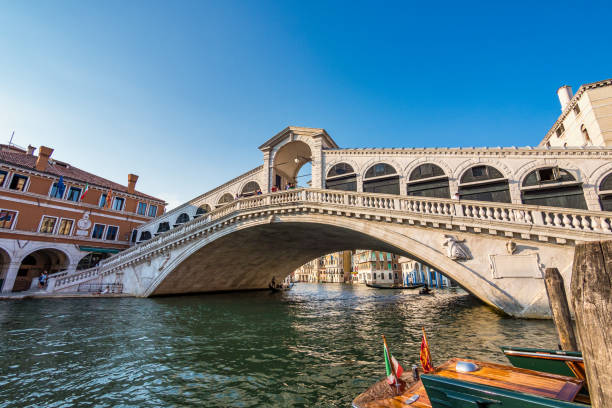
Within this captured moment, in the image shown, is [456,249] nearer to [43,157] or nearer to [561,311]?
[561,311]

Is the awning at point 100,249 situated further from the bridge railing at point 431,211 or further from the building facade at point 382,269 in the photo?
the building facade at point 382,269

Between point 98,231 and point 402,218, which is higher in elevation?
point 98,231

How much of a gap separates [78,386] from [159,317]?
7.12m

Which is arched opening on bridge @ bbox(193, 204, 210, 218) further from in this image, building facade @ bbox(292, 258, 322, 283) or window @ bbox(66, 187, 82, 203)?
Result: building facade @ bbox(292, 258, 322, 283)

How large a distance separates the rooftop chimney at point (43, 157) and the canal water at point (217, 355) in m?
18.5

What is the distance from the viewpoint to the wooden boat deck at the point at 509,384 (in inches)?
110

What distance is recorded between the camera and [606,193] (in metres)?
11.9

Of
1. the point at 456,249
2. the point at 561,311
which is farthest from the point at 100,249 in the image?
the point at 561,311

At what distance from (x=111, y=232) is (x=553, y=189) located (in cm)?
3487

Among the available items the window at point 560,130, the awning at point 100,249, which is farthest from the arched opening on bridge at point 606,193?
the awning at point 100,249

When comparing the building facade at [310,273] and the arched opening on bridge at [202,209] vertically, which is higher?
the arched opening on bridge at [202,209]

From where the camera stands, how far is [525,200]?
43.8 ft

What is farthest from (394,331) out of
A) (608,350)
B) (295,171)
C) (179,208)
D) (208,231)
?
(179,208)

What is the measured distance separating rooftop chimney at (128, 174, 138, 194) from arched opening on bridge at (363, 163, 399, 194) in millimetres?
25892
